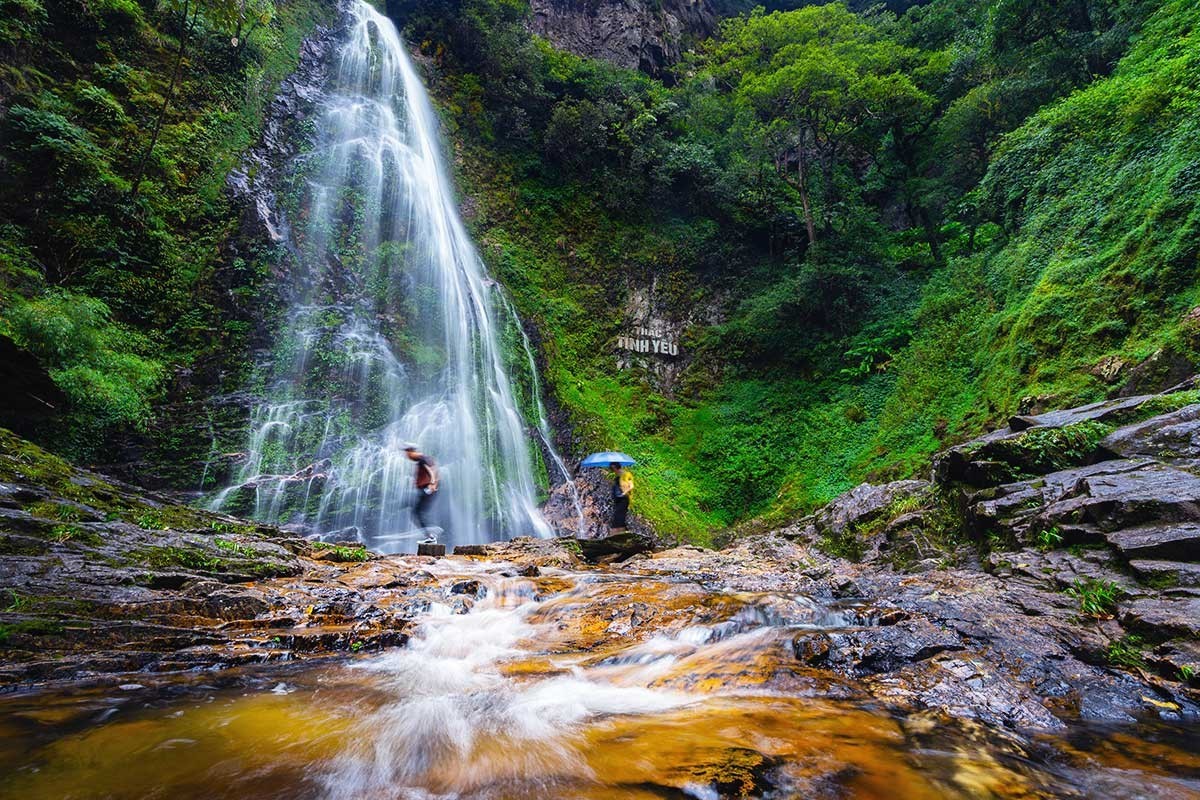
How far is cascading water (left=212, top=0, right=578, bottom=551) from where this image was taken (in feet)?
35.8

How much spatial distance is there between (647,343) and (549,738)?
1714 cm

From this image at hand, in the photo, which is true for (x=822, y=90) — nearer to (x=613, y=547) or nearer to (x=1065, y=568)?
(x=613, y=547)

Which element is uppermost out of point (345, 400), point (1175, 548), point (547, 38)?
point (547, 38)

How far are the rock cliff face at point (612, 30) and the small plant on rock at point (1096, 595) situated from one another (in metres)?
28.9

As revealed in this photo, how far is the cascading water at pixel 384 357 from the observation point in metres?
10.9

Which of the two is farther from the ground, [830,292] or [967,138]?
[967,138]

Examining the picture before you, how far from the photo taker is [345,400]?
12.3m

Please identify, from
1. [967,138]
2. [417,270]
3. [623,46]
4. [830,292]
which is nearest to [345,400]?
[417,270]

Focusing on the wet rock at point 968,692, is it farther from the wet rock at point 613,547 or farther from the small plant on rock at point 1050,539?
the wet rock at point 613,547

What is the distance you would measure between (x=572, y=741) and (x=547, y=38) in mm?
30225

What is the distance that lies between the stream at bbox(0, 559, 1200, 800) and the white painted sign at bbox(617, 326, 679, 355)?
15.4 meters

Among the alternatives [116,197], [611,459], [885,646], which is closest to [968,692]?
[885,646]

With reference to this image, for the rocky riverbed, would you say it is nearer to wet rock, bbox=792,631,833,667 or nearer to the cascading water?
wet rock, bbox=792,631,833,667

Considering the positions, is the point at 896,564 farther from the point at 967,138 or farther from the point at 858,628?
the point at 967,138
